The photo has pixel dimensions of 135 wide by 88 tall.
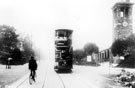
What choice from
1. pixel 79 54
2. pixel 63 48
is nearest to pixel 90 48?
pixel 79 54

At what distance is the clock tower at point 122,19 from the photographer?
99.1m

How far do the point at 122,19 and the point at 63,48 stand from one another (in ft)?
237

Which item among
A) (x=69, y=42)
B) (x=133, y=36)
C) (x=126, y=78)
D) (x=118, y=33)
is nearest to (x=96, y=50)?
(x=118, y=33)

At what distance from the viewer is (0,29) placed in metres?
95.1

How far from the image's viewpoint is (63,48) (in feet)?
108

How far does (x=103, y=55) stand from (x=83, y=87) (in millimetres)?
102025

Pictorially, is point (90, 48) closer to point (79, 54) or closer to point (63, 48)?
point (79, 54)

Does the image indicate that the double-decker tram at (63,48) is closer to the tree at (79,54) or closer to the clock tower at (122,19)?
the clock tower at (122,19)

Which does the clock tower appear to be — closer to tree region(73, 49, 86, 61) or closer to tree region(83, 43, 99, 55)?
tree region(83, 43, 99, 55)

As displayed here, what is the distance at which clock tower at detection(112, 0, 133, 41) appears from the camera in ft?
325

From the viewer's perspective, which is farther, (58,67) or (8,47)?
(8,47)

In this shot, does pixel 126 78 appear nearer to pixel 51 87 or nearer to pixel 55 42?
pixel 51 87

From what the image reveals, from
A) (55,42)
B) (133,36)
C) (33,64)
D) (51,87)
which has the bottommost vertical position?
(51,87)

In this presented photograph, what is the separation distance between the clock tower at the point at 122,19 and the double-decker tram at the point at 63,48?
217ft
